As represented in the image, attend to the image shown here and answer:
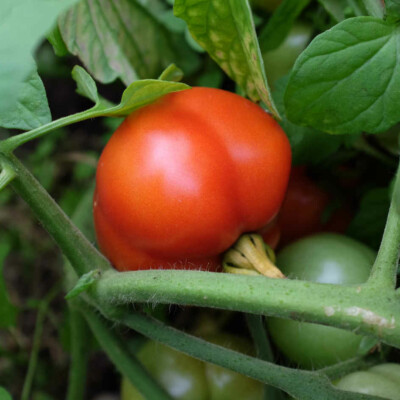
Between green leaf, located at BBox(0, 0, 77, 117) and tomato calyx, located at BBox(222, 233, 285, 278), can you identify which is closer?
green leaf, located at BBox(0, 0, 77, 117)

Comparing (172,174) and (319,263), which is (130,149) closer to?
(172,174)

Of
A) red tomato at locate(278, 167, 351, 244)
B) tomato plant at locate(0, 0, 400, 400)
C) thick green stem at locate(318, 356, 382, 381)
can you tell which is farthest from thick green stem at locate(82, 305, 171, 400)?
red tomato at locate(278, 167, 351, 244)

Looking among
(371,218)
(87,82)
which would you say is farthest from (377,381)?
(87,82)

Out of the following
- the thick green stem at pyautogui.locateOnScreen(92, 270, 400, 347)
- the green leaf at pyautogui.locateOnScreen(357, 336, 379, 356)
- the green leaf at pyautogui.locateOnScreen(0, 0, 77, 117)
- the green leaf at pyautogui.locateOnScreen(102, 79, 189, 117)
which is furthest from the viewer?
the green leaf at pyautogui.locateOnScreen(357, 336, 379, 356)

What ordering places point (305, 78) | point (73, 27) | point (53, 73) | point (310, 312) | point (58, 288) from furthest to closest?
point (53, 73) < point (58, 288) < point (73, 27) < point (305, 78) < point (310, 312)

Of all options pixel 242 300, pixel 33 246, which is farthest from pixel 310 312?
pixel 33 246

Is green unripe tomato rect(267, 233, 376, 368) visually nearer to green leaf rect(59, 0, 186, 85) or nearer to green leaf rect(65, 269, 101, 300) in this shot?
green leaf rect(65, 269, 101, 300)

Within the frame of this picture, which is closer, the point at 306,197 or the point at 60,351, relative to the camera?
the point at 306,197
